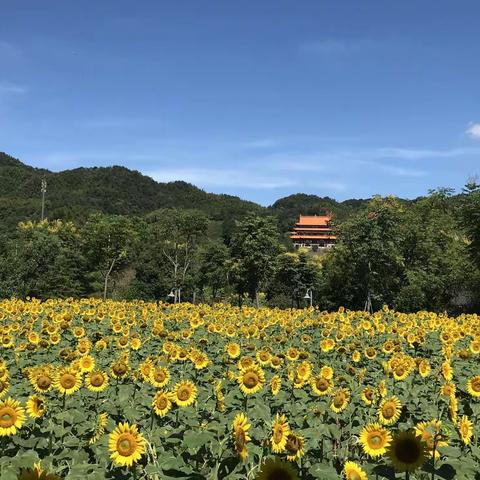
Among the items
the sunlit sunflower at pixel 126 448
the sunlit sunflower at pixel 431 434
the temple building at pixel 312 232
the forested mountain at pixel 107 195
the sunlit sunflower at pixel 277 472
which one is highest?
the forested mountain at pixel 107 195

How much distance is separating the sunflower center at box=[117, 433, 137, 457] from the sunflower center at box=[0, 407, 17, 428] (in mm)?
842

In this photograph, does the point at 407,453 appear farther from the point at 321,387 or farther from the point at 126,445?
the point at 321,387

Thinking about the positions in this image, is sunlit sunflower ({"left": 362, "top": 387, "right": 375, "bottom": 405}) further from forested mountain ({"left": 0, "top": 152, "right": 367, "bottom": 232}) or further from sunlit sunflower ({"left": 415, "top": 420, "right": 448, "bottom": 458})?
forested mountain ({"left": 0, "top": 152, "right": 367, "bottom": 232})

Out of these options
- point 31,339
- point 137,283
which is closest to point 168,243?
point 137,283

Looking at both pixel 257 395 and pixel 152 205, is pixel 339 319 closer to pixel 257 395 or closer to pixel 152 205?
pixel 257 395

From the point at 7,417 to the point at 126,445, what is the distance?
0.91 m

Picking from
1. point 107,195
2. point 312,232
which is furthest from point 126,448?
point 107,195

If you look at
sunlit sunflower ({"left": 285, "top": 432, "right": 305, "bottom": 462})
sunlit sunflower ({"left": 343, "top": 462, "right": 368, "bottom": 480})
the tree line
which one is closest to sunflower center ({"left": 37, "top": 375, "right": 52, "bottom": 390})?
sunlit sunflower ({"left": 285, "top": 432, "right": 305, "bottom": 462})

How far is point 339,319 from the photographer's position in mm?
10438

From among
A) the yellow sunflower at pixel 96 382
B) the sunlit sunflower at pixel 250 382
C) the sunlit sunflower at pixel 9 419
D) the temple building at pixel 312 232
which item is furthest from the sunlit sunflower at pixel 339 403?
the temple building at pixel 312 232

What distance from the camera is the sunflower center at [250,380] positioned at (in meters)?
3.92

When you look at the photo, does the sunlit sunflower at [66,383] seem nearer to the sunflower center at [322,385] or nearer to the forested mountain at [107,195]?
the sunflower center at [322,385]

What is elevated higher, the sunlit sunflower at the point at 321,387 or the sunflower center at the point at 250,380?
the sunflower center at the point at 250,380

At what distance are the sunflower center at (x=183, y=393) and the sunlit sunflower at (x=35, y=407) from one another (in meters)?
0.89
